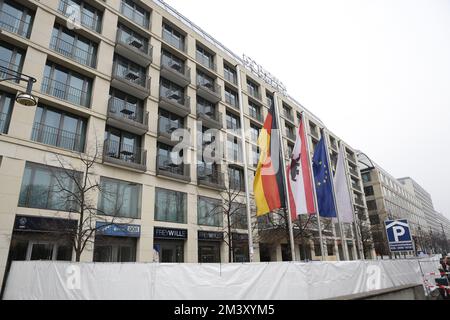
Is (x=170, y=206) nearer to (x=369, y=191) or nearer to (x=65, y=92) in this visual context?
(x=65, y=92)

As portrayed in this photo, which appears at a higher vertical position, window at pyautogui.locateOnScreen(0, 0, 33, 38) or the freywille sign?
the freywille sign

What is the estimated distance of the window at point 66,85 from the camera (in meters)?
19.6

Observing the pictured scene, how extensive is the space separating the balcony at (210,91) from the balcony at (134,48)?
5767 mm

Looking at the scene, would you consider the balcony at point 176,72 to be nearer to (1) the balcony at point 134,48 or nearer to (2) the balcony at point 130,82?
(1) the balcony at point 134,48

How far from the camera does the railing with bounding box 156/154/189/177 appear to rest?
2453cm

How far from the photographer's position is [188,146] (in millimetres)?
26562

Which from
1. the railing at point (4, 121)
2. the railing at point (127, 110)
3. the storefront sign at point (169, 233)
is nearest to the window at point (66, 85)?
the railing at point (127, 110)

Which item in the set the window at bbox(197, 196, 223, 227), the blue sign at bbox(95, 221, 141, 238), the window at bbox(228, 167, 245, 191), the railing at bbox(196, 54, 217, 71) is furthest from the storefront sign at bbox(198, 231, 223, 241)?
the railing at bbox(196, 54, 217, 71)

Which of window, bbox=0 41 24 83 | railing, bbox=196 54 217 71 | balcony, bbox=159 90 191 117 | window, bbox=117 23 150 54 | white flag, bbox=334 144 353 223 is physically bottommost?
white flag, bbox=334 144 353 223

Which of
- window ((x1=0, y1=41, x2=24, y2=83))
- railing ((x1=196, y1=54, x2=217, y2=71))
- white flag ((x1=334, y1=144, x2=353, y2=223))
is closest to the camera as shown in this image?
window ((x1=0, y1=41, x2=24, y2=83))

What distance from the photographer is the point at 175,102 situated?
1032 inches

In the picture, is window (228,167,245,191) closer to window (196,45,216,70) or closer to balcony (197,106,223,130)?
balcony (197,106,223,130)

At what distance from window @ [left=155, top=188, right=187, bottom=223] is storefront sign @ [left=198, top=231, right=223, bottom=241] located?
1.95m
